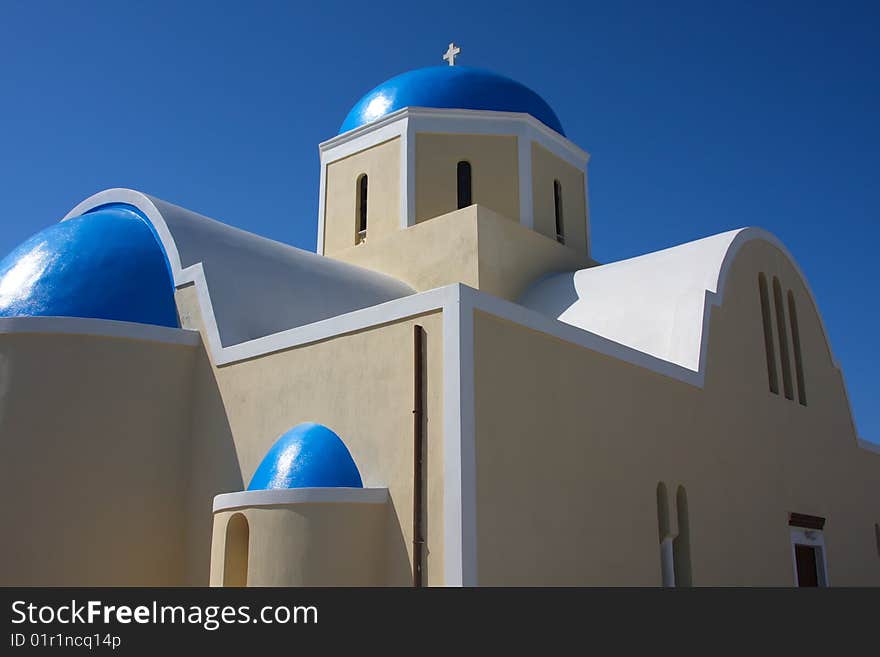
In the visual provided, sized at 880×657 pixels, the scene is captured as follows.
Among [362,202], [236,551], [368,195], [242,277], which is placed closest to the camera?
[236,551]

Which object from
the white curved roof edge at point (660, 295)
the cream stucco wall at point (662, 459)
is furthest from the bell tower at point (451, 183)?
the cream stucco wall at point (662, 459)

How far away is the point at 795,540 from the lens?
10.9 meters

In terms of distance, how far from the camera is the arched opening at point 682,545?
8.75m

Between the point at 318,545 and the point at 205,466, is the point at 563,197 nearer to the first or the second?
the point at 205,466

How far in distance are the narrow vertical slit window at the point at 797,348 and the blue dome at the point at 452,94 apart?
447 centimetres

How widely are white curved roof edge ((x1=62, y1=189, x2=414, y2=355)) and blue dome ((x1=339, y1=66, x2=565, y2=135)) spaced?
3.51 m

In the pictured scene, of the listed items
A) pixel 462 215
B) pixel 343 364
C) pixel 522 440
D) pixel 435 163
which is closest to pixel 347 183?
pixel 435 163

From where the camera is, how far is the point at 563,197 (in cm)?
1370

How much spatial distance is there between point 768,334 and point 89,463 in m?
8.57

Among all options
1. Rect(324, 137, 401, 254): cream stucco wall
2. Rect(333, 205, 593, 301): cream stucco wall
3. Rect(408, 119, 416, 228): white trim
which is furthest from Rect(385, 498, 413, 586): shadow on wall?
Rect(324, 137, 401, 254): cream stucco wall

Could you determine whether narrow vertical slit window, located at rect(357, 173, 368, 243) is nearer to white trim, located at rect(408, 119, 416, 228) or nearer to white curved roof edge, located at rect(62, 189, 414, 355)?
white trim, located at rect(408, 119, 416, 228)

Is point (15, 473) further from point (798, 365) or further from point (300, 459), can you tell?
point (798, 365)

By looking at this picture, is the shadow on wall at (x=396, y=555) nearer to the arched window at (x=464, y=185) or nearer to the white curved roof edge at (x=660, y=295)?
the white curved roof edge at (x=660, y=295)

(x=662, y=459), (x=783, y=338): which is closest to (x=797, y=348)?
(x=783, y=338)
